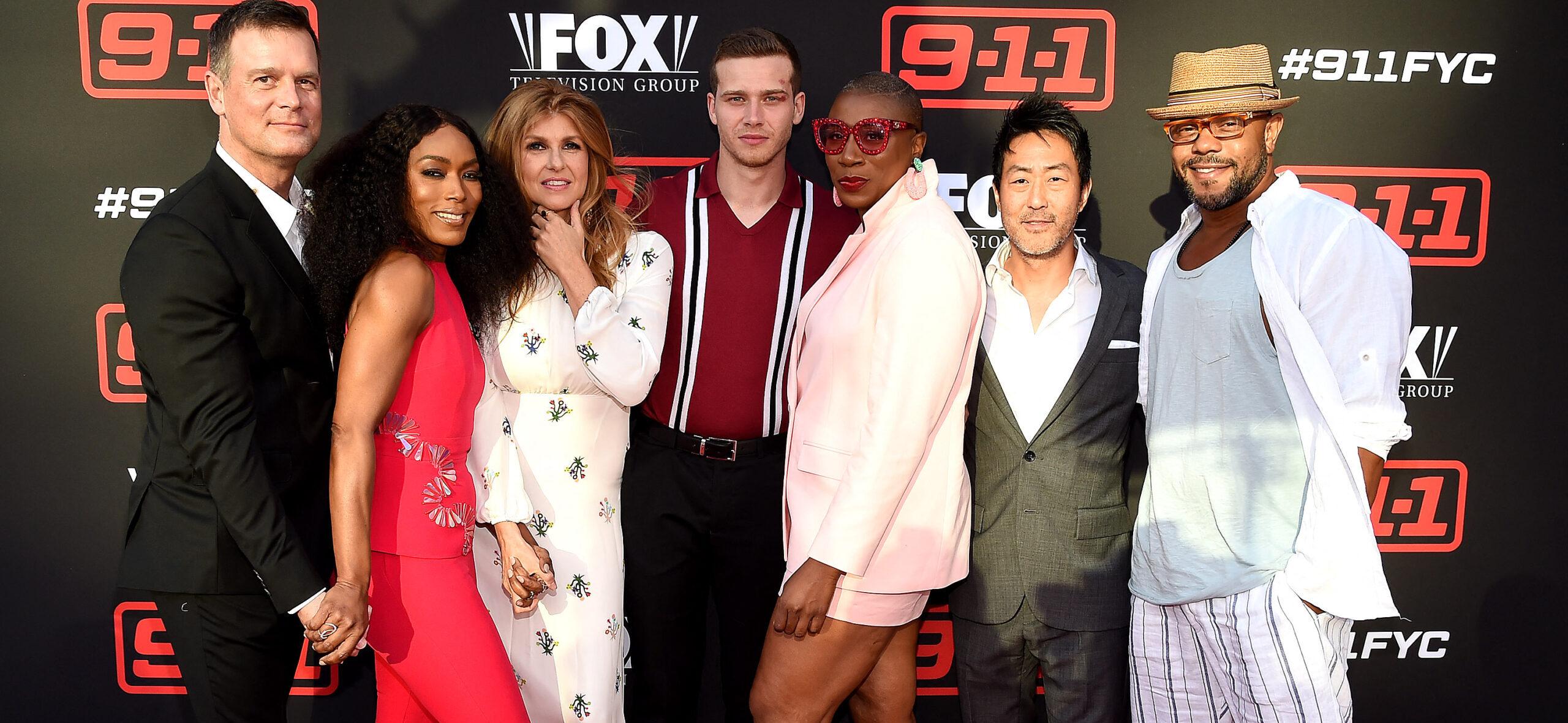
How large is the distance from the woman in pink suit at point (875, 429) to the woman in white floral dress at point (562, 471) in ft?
1.33

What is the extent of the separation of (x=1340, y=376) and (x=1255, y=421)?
199mm

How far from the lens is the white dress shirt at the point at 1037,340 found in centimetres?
235

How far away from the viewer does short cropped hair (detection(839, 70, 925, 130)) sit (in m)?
2.34

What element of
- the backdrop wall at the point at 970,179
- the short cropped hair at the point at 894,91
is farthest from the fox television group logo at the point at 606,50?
the short cropped hair at the point at 894,91

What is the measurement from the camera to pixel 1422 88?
3.32m

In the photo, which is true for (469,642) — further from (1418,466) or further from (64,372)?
(1418,466)

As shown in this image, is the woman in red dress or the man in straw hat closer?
the woman in red dress

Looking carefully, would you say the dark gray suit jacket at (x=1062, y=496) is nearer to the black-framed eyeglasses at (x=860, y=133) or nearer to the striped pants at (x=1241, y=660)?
the striped pants at (x=1241, y=660)

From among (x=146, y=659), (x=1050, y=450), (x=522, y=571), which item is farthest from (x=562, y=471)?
(x=146, y=659)

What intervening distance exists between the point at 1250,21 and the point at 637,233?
221 centimetres

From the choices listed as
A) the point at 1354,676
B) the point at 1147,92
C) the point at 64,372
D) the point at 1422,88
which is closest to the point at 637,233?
the point at 1147,92

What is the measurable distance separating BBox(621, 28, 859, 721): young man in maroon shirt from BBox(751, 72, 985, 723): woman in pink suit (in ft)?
1.03

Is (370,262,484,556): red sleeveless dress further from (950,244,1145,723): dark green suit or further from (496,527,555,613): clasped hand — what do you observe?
(950,244,1145,723): dark green suit

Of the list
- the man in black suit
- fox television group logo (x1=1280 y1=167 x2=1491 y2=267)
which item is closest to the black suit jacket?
the man in black suit
